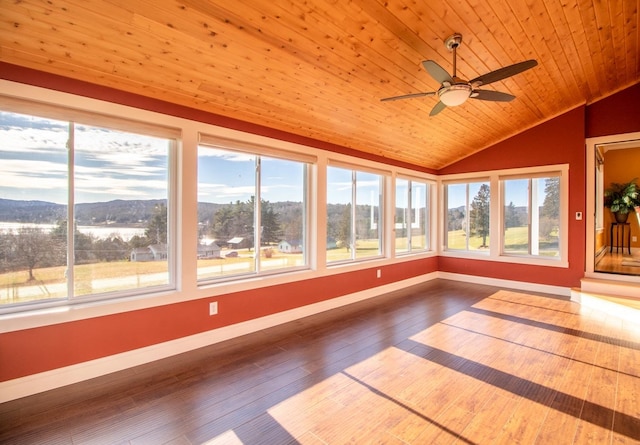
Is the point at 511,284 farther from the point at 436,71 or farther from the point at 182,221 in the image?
the point at 182,221

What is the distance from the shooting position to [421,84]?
361 cm

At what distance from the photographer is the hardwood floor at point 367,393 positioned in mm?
2006

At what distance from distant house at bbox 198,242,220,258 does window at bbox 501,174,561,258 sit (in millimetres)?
5527

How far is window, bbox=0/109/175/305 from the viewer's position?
244 cm

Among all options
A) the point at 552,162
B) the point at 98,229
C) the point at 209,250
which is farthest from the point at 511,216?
the point at 98,229

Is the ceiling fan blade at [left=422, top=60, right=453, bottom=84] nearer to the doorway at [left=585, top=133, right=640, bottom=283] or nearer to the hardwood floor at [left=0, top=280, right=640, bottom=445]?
the hardwood floor at [left=0, top=280, right=640, bottom=445]

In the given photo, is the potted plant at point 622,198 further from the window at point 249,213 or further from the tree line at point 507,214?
the window at point 249,213

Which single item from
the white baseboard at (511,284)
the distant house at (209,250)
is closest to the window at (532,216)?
the white baseboard at (511,284)

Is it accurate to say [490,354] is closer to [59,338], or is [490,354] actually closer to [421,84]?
[421,84]

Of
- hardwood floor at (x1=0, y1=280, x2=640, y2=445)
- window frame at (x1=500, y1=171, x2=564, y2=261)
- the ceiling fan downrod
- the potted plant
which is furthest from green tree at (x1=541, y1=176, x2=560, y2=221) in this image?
the ceiling fan downrod

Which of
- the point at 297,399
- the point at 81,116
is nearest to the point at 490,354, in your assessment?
the point at 297,399

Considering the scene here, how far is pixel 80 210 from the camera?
2711mm

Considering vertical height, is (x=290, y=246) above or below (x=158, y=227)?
below

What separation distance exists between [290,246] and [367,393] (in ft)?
7.42
